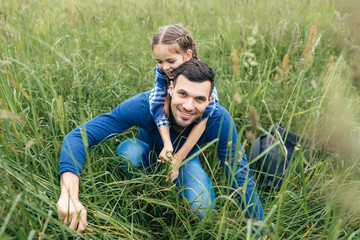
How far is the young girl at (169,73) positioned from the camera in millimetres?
1749

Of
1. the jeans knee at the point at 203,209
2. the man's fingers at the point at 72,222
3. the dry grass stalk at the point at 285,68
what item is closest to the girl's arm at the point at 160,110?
the jeans knee at the point at 203,209

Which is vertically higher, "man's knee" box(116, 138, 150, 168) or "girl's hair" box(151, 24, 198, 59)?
"girl's hair" box(151, 24, 198, 59)

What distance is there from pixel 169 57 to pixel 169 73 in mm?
92

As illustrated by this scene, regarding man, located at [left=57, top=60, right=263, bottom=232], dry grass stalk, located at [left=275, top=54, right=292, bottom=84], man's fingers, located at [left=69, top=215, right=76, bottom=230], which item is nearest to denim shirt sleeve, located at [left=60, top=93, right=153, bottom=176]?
man, located at [left=57, top=60, right=263, bottom=232]

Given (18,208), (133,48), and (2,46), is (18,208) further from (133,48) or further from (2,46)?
(133,48)

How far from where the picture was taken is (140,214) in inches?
62.9

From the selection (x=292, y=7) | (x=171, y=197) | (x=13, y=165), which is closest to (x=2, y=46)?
(x=13, y=165)

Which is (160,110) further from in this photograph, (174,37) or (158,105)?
(174,37)

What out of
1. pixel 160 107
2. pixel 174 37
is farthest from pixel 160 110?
pixel 174 37

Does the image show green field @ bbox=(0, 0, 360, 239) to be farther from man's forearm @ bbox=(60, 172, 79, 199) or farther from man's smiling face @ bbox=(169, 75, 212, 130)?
man's smiling face @ bbox=(169, 75, 212, 130)

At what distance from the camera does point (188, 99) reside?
1633 millimetres

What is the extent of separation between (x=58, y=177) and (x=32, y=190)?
0.27m

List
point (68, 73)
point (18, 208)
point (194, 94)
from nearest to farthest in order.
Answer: point (18, 208), point (194, 94), point (68, 73)

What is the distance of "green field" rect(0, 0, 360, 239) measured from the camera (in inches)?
45.2
